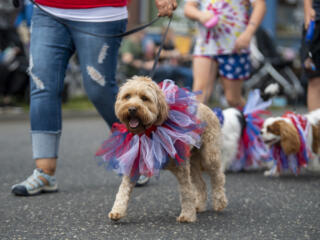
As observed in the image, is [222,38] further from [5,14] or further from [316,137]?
[5,14]

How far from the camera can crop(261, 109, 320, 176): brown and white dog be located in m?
4.86

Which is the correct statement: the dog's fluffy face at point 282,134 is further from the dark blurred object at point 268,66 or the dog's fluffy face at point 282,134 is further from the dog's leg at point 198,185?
the dark blurred object at point 268,66

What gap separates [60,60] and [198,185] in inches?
53.3

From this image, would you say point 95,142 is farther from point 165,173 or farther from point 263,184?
point 263,184

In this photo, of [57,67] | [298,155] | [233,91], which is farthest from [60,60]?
[298,155]

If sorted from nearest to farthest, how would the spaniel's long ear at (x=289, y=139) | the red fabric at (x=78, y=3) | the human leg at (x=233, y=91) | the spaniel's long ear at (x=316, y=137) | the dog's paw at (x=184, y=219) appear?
the dog's paw at (x=184, y=219) < the red fabric at (x=78, y=3) < the spaniel's long ear at (x=289, y=139) < the spaniel's long ear at (x=316, y=137) < the human leg at (x=233, y=91)

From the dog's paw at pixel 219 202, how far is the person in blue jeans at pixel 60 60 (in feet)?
3.44

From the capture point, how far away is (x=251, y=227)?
315cm

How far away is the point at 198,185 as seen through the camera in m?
3.69

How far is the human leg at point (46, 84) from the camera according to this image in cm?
387

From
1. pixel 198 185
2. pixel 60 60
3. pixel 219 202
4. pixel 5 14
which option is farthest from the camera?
pixel 5 14

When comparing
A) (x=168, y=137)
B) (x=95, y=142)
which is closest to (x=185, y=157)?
(x=168, y=137)

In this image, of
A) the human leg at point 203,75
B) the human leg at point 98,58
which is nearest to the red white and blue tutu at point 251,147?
the human leg at point 203,75

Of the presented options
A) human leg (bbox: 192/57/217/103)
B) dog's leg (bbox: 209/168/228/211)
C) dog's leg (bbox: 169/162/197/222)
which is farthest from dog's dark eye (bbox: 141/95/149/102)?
human leg (bbox: 192/57/217/103)
